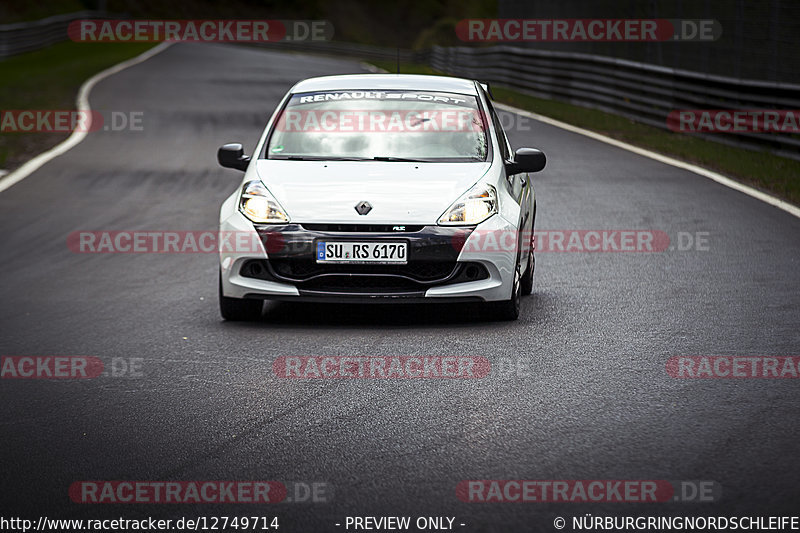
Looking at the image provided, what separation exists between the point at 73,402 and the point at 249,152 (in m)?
12.5

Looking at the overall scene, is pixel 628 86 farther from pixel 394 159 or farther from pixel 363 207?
pixel 363 207

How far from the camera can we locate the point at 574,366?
697 centimetres

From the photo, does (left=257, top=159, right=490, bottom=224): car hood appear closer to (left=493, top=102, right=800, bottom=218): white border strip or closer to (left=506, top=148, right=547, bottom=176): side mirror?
(left=506, top=148, right=547, bottom=176): side mirror

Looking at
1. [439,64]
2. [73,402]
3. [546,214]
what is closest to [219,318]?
[73,402]

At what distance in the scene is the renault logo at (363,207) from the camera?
805cm

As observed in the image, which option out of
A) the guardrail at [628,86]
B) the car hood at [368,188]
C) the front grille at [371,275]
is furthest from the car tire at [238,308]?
the guardrail at [628,86]

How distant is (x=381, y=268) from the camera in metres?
8.01

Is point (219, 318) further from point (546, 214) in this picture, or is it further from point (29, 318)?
point (546, 214)

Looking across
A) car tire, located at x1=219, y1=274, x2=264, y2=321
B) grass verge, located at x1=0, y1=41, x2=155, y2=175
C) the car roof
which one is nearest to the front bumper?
car tire, located at x1=219, y1=274, x2=264, y2=321

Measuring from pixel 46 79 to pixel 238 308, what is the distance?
86.8 feet

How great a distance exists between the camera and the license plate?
7.97 meters

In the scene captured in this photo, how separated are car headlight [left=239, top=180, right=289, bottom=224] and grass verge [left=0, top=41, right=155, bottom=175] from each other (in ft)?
32.4

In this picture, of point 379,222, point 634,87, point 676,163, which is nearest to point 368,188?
point 379,222

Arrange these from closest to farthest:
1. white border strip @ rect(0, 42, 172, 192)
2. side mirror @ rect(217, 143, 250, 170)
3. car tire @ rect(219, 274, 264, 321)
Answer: car tire @ rect(219, 274, 264, 321)
side mirror @ rect(217, 143, 250, 170)
white border strip @ rect(0, 42, 172, 192)
